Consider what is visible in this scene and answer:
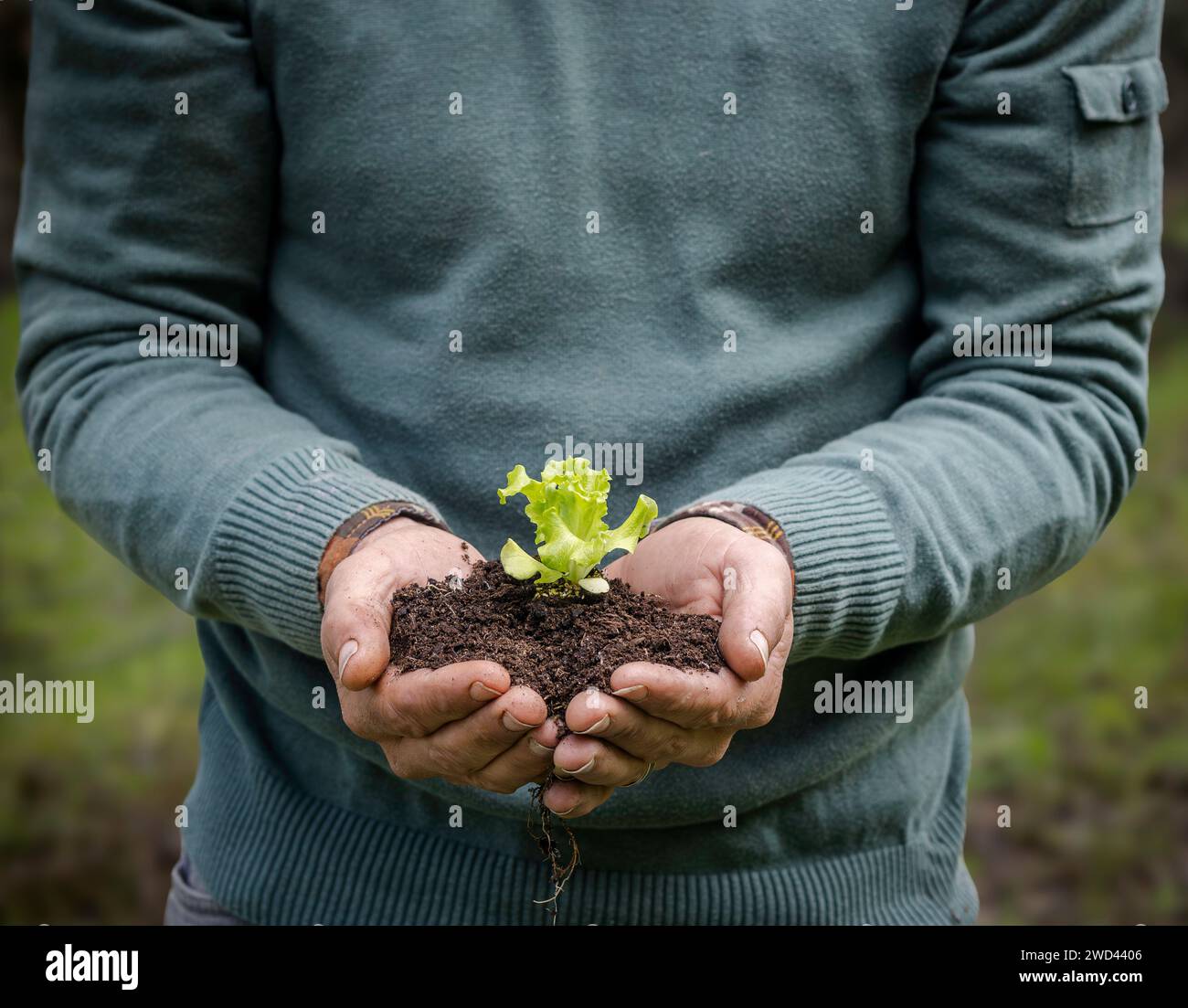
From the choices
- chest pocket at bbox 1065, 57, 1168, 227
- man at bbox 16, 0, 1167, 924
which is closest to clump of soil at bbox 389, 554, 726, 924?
man at bbox 16, 0, 1167, 924

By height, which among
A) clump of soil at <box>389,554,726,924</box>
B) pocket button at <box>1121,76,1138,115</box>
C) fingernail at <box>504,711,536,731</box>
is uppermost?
pocket button at <box>1121,76,1138,115</box>

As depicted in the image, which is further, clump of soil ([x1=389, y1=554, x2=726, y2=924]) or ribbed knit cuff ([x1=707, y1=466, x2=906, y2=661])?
ribbed knit cuff ([x1=707, y1=466, x2=906, y2=661])

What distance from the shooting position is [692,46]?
7.78 feet

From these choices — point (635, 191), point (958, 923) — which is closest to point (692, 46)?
point (635, 191)

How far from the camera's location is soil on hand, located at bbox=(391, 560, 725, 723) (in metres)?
1.92

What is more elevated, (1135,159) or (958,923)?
(1135,159)

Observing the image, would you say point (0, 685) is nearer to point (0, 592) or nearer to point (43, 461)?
point (0, 592)

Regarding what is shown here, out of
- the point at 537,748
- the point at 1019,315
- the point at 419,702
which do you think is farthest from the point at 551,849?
the point at 1019,315

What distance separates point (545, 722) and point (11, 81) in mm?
5120

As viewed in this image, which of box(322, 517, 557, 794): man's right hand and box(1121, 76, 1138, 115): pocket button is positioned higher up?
box(1121, 76, 1138, 115): pocket button

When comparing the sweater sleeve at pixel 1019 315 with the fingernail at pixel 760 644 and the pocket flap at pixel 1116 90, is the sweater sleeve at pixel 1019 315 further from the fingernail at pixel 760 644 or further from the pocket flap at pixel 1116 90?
the fingernail at pixel 760 644

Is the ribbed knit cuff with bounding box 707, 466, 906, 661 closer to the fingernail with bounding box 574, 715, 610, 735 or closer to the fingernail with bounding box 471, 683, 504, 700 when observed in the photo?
the fingernail with bounding box 574, 715, 610, 735

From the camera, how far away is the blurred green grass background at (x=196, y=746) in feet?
16.0

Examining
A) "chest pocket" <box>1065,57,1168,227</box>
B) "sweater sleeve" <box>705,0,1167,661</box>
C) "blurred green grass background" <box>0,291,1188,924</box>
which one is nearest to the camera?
"sweater sleeve" <box>705,0,1167,661</box>
